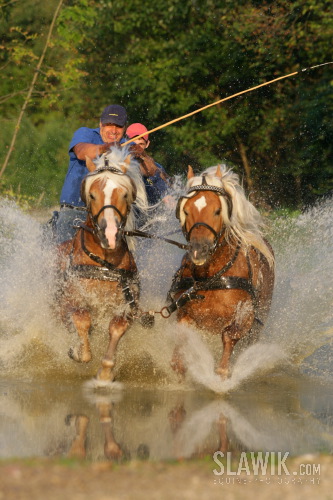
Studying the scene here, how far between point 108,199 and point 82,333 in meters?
1.16

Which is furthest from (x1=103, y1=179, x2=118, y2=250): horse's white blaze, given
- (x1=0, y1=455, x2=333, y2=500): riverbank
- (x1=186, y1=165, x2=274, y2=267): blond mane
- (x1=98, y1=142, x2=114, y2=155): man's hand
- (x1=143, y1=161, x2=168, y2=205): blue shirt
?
(x1=0, y1=455, x2=333, y2=500): riverbank

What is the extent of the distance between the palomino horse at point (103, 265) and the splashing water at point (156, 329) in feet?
1.58

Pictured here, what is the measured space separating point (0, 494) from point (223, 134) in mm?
17345

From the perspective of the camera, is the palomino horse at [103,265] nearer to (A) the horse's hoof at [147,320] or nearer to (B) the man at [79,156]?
(A) the horse's hoof at [147,320]

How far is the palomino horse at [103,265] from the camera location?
8211 mm

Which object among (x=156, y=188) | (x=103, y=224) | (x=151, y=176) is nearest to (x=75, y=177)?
(x=151, y=176)

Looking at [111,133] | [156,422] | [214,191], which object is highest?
[111,133]

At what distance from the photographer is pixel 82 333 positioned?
8.31 metres

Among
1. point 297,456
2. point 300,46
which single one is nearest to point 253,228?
point 297,456

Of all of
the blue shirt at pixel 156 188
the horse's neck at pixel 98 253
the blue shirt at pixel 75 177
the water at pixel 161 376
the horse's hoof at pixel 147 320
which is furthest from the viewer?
the blue shirt at pixel 156 188

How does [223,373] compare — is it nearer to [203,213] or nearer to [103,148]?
[203,213]

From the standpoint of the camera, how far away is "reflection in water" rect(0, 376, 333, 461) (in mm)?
5969

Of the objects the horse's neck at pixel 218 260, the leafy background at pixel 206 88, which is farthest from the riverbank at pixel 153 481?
Result: the leafy background at pixel 206 88

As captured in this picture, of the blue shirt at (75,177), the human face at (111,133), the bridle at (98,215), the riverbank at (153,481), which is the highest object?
the human face at (111,133)
